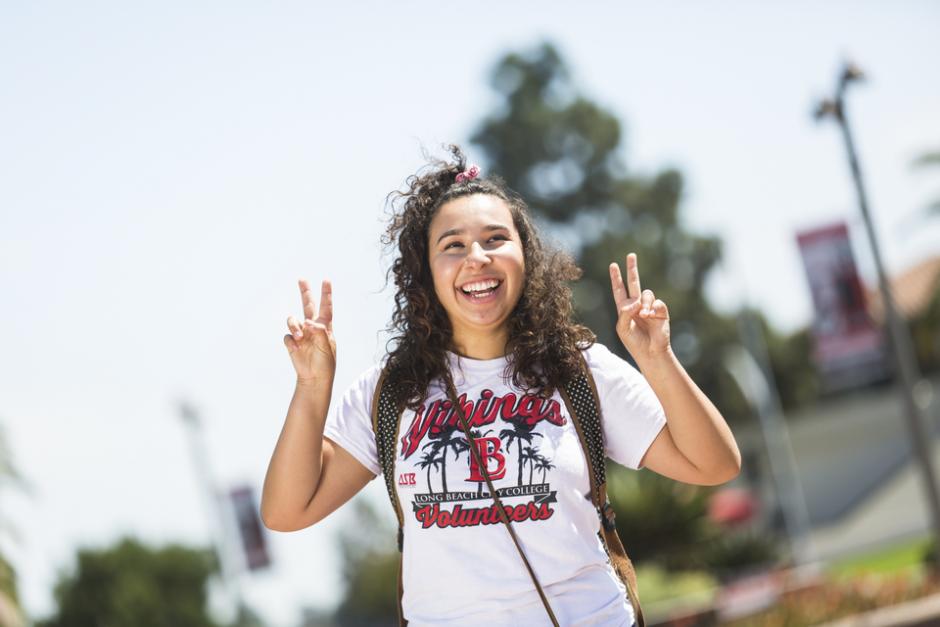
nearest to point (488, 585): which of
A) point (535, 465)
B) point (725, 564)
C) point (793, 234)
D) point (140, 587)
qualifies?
point (535, 465)

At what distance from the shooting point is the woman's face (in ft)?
9.60

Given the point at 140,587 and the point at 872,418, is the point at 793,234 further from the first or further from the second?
the point at 140,587

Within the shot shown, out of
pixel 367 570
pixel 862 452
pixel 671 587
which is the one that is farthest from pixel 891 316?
pixel 367 570

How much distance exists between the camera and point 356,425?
298 centimetres

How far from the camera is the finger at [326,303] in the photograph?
296cm

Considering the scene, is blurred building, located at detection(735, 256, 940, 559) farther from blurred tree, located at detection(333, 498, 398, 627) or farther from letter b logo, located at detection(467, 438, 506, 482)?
letter b logo, located at detection(467, 438, 506, 482)

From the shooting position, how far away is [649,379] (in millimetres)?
2775

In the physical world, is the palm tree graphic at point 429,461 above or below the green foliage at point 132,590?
above

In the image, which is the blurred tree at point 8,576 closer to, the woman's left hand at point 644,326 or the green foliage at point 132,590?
the woman's left hand at point 644,326

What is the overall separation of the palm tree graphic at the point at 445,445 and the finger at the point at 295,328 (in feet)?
1.43

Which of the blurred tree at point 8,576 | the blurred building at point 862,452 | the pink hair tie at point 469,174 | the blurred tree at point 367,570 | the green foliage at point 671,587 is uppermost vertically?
the pink hair tie at point 469,174

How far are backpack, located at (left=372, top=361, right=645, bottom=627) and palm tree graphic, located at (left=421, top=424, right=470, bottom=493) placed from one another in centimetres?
12

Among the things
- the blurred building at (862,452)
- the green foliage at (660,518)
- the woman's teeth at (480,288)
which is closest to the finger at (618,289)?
the woman's teeth at (480,288)

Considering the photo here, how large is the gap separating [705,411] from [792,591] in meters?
11.0
